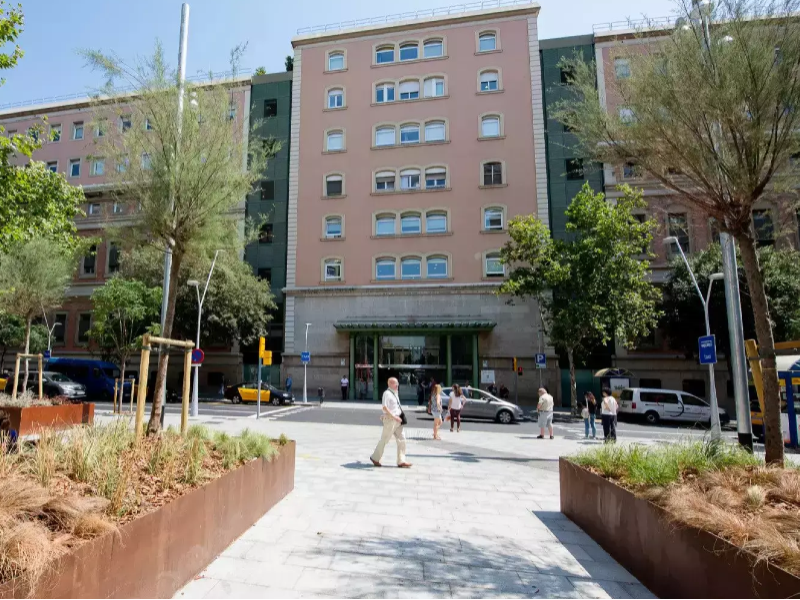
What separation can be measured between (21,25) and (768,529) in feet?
42.2

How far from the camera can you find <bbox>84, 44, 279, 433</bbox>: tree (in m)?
7.51

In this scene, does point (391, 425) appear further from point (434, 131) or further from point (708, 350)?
point (434, 131)

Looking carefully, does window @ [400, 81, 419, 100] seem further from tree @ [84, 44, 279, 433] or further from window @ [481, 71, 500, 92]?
tree @ [84, 44, 279, 433]

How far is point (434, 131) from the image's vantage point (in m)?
35.2

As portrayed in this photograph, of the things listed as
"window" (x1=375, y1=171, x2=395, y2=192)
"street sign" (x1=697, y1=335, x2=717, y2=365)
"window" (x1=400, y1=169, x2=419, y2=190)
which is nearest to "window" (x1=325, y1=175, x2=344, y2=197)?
"window" (x1=375, y1=171, x2=395, y2=192)

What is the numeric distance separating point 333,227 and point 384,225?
375cm

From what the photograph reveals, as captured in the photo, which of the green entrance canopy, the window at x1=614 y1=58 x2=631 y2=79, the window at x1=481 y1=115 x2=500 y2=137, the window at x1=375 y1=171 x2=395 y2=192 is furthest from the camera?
the window at x1=375 y1=171 x2=395 y2=192

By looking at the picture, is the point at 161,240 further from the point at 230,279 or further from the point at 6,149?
the point at 230,279

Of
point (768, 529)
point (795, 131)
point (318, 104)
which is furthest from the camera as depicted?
point (318, 104)

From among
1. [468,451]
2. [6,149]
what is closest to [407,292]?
[468,451]

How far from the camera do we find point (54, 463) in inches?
169

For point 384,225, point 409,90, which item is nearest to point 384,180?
point 384,225

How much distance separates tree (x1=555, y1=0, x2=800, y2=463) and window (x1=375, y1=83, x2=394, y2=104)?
3220cm

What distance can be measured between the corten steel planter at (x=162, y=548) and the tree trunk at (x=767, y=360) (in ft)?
19.5
